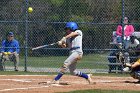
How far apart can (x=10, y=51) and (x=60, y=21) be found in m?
2.29

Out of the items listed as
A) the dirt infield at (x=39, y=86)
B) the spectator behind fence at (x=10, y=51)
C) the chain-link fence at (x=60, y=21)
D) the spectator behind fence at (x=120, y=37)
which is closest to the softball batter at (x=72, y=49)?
the dirt infield at (x=39, y=86)

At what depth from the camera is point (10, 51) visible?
1808cm

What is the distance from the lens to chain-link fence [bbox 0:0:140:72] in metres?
19.1

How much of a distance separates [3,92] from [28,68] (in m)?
7.72

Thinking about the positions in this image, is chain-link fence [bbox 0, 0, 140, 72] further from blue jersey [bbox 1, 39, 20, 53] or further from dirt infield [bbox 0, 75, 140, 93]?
dirt infield [bbox 0, 75, 140, 93]

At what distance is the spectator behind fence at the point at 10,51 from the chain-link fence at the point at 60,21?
0.66m

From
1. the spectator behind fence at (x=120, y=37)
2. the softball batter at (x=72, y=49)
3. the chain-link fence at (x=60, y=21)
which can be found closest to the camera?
the softball batter at (x=72, y=49)

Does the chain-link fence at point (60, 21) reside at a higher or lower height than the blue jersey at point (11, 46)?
higher

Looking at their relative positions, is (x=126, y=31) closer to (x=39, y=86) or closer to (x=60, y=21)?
(x=60, y=21)

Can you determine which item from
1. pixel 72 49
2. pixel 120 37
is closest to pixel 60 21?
pixel 120 37

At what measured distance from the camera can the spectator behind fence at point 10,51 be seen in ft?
58.6

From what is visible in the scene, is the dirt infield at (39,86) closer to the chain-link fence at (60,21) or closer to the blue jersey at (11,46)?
the blue jersey at (11,46)

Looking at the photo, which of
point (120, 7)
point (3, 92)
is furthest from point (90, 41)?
point (3, 92)

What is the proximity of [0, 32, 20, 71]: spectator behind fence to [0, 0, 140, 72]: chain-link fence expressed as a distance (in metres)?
0.66
